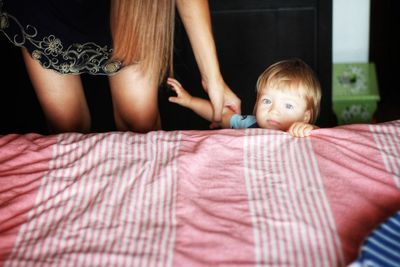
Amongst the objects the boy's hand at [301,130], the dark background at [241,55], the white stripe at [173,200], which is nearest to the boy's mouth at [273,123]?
the boy's hand at [301,130]

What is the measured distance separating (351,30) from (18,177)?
1.53 meters

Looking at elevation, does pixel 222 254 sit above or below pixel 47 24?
below

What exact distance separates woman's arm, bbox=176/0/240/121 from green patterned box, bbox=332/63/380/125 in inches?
25.6

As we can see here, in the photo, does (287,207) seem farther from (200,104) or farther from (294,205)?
(200,104)

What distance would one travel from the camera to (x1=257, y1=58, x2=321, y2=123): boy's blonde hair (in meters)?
1.33

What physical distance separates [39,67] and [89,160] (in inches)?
17.3

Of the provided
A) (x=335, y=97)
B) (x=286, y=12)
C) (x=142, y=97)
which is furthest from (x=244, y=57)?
(x=142, y=97)

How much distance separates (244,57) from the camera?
76.4 inches

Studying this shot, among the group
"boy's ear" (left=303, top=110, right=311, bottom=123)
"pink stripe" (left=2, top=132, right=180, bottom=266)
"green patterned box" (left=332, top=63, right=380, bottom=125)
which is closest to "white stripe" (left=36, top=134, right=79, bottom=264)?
"pink stripe" (left=2, top=132, right=180, bottom=266)

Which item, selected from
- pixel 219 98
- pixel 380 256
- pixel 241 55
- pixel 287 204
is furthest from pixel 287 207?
pixel 241 55

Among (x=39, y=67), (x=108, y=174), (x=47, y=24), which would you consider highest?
(x=47, y=24)

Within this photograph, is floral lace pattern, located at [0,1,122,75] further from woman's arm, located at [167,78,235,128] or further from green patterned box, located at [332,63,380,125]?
green patterned box, located at [332,63,380,125]

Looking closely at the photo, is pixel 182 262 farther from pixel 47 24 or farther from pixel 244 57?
pixel 244 57

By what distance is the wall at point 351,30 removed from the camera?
2012 mm
